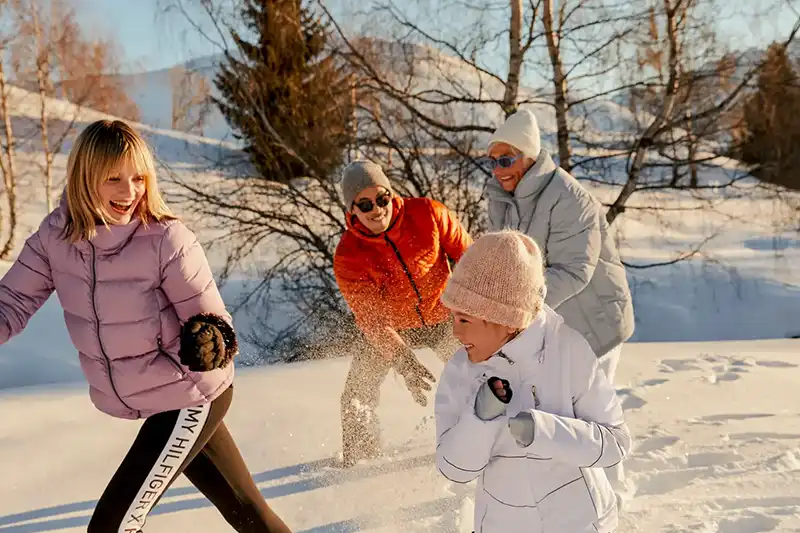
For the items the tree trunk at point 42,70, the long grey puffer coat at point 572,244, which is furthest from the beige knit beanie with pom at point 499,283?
the tree trunk at point 42,70

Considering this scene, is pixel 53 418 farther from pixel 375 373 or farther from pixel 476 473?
pixel 476 473

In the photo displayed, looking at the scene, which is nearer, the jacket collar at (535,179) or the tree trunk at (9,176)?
the jacket collar at (535,179)

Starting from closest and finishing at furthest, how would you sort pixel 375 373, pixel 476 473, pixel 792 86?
1. pixel 476 473
2. pixel 375 373
3. pixel 792 86

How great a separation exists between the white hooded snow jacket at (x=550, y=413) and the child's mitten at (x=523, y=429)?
0.36 feet

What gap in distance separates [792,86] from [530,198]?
535 cm

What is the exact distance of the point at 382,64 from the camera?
7062 millimetres

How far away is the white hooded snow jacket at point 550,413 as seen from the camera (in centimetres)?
156

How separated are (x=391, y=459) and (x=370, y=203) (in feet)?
4.58

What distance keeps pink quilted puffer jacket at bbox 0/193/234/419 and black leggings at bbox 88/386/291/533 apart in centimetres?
6

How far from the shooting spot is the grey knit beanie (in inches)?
114

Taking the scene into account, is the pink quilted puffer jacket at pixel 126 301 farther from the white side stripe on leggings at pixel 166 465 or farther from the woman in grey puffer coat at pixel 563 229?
the woman in grey puffer coat at pixel 563 229

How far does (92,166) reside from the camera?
188 centimetres

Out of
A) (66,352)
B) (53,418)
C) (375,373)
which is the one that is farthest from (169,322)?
(66,352)

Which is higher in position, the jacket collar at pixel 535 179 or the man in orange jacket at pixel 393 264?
the jacket collar at pixel 535 179
